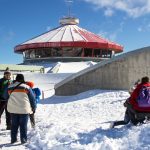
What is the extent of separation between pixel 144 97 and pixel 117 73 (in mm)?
10428

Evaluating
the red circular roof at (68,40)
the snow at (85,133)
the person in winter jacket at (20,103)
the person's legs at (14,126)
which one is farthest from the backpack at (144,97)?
the red circular roof at (68,40)

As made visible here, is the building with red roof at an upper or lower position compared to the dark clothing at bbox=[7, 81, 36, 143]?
upper

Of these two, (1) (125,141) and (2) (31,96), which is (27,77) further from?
(1) (125,141)

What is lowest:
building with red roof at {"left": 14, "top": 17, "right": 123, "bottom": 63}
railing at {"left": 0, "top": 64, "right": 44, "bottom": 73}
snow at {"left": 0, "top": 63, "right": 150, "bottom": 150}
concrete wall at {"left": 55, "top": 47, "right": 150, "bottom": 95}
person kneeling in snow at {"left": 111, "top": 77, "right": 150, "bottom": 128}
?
snow at {"left": 0, "top": 63, "right": 150, "bottom": 150}

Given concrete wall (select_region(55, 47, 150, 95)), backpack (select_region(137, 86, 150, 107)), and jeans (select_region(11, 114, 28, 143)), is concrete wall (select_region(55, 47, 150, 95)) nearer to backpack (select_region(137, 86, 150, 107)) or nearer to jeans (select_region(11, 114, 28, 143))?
backpack (select_region(137, 86, 150, 107))

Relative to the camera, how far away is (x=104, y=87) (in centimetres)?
1933

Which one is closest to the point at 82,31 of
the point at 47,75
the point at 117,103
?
the point at 47,75

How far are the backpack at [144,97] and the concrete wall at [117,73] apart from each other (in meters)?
10.1

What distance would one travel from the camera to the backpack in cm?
873

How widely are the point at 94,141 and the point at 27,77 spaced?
73.1 ft

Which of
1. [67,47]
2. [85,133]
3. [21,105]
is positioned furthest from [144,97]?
[67,47]

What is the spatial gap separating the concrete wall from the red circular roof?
2906 centimetres

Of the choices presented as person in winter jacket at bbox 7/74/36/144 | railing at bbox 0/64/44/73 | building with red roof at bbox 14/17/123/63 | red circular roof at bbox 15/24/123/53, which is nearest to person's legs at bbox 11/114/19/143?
person in winter jacket at bbox 7/74/36/144

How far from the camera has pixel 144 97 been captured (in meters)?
8.72
